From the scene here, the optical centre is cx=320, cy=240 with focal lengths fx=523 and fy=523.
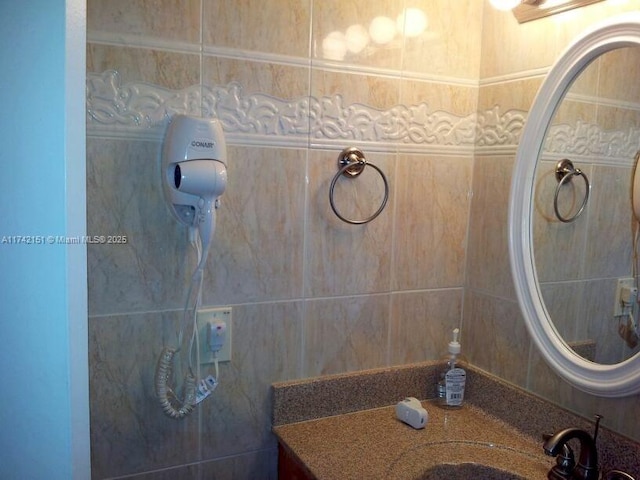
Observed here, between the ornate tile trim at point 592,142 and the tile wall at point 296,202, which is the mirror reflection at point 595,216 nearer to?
the ornate tile trim at point 592,142

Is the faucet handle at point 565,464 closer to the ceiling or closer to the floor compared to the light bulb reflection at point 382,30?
closer to the floor

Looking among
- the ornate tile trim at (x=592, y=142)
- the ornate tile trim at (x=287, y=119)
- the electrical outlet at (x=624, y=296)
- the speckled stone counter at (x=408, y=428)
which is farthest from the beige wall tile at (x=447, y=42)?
the speckled stone counter at (x=408, y=428)

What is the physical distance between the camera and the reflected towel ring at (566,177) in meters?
1.24

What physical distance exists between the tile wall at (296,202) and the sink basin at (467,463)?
0.18m

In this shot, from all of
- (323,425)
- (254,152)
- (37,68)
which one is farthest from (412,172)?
(37,68)

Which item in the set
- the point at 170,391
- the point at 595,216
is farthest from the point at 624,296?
the point at 170,391

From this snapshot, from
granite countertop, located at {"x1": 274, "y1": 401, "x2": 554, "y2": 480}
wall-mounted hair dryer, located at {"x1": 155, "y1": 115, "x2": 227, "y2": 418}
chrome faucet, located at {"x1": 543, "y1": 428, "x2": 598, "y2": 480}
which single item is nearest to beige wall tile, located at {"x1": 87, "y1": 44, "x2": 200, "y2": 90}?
wall-mounted hair dryer, located at {"x1": 155, "y1": 115, "x2": 227, "y2": 418}

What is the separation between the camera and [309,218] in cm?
137

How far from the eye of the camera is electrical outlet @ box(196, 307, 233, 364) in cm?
127

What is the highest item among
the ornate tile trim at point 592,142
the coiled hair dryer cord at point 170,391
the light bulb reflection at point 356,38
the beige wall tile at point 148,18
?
the light bulb reflection at point 356,38

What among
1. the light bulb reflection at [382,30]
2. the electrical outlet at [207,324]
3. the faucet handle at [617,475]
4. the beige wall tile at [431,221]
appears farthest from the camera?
the beige wall tile at [431,221]

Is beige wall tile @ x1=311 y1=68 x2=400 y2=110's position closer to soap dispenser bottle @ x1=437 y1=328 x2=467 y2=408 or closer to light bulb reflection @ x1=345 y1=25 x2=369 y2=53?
light bulb reflection @ x1=345 y1=25 x2=369 y2=53

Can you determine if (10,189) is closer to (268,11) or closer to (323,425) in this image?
(268,11)

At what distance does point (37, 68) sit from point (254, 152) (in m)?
0.74
